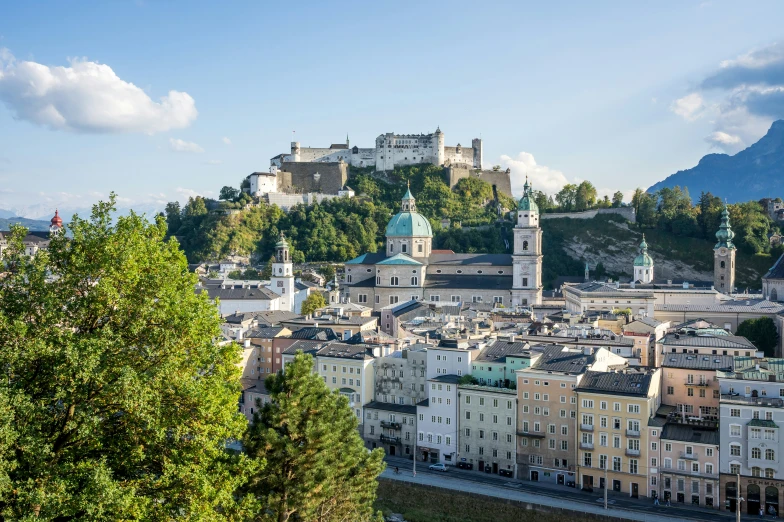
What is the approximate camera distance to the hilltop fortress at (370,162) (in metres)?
114

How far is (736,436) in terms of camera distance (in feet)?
106

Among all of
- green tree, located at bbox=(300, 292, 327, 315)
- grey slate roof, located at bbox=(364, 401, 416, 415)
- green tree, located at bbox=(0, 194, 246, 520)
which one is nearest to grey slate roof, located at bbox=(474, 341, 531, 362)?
grey slate roof, located at bbox=(364, 401, 416, 415)

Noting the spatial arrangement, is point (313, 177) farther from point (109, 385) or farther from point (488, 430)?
point (109, 385)

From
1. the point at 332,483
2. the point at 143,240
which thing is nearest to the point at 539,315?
the point at 332,483

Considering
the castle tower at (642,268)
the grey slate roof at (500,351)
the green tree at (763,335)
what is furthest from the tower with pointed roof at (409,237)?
the grey slate roof at (500,351)

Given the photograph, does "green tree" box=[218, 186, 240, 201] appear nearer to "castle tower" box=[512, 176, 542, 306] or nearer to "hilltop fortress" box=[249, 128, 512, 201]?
"hilltop fortress" box=[249, 128, 512, 201]

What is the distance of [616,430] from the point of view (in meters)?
34.5

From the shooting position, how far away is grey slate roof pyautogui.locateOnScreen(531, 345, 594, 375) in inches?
1437

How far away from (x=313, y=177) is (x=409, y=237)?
36365 millimetres

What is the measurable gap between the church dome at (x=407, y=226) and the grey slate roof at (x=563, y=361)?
4451 centimetres

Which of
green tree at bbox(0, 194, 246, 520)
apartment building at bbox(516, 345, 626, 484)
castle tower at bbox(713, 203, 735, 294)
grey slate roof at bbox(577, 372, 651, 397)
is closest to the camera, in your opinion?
green tree at bbox(0, 194, 246, 520)

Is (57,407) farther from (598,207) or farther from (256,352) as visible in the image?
(598,207)

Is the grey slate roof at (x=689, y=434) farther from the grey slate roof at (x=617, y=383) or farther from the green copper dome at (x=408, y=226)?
the green copper dome at (x=408, y=226)

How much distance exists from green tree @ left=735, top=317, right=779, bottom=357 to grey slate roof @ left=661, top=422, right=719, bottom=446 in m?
21.2
